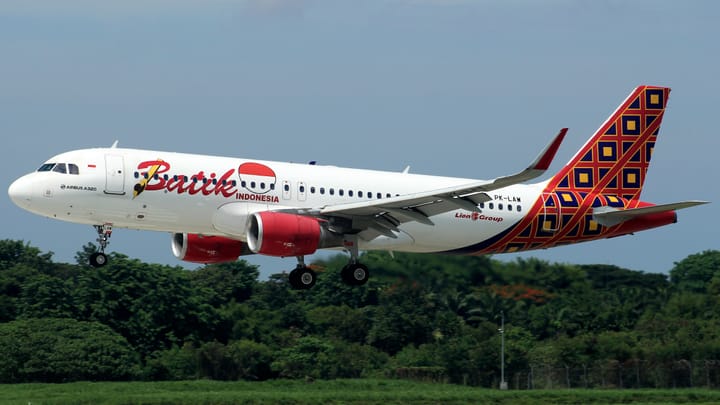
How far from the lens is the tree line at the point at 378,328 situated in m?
60.8

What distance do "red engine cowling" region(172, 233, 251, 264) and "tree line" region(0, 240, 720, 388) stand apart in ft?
22.6

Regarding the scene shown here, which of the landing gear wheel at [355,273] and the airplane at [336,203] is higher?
the airplane at [336,203]

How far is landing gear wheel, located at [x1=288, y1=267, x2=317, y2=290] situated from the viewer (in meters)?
44.9

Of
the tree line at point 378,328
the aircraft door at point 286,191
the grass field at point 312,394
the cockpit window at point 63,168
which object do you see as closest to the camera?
the cockpit window at point 63,168

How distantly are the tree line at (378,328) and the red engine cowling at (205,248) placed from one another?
6.89 meters

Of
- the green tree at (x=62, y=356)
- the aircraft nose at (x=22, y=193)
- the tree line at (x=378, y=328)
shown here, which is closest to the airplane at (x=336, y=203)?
the aircraft nose at (x=22, y=193)

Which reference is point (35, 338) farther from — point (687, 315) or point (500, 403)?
point (687, 315)

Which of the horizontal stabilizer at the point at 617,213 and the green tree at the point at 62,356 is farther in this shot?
the green tree at the point at 62,356

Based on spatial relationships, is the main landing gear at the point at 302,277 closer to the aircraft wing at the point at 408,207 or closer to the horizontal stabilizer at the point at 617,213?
the aircraft wing at the point at 408,207

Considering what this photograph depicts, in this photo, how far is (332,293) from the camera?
247ft

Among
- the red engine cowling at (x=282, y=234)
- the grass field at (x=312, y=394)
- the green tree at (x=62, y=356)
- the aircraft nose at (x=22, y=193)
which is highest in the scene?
the aircraft nose at (x=22, y=193)

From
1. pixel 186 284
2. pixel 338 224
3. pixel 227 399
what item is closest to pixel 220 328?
pixel 186 284

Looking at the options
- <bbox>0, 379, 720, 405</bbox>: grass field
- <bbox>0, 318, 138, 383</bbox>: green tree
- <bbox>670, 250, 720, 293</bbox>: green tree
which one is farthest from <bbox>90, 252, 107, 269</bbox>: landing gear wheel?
<bbox>670, 250, 720, 293</bbox>: green tree

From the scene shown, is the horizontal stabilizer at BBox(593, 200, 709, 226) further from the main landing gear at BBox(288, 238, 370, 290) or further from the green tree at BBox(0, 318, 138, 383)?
the green tree at BBox(0, 318, 138, 383)
